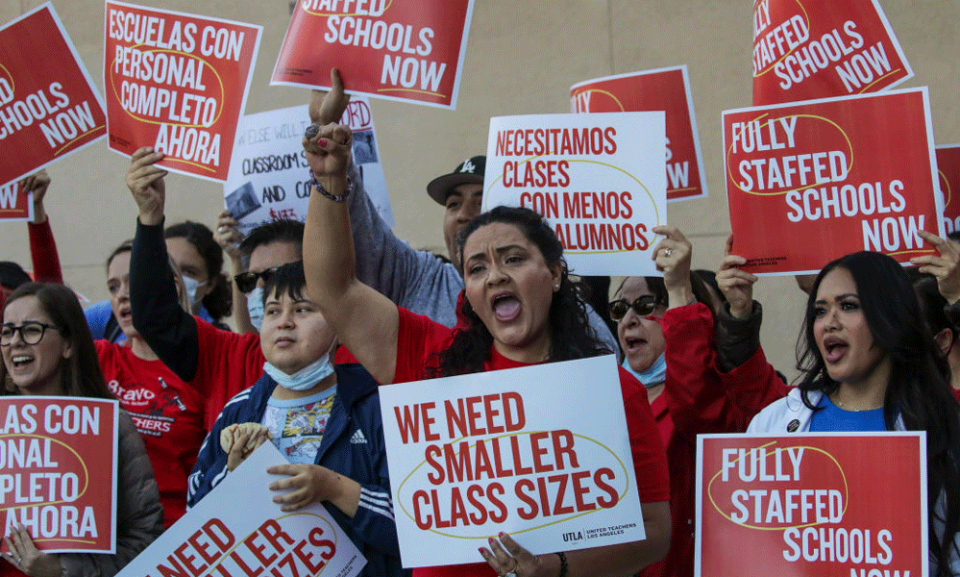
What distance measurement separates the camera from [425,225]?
7.58 m

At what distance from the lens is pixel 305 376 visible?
3.44 m

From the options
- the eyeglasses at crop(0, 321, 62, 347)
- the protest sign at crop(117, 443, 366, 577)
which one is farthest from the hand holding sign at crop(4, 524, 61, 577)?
the eyeglasses at crop(0, 321, 62, 347)

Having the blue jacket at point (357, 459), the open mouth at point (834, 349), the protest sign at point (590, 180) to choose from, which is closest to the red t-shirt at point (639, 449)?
the blue jacket at point (357, 459)

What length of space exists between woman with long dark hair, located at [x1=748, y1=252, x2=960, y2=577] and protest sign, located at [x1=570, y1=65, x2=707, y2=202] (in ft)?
4.41

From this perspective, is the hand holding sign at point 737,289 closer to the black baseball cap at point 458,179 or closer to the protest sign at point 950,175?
the protest sign at point 950,175

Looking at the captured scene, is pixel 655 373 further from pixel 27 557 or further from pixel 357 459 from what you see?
pixel 27 557

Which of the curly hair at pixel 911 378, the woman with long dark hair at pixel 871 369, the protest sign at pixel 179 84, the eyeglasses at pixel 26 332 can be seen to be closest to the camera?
the curly hair at pixel 911 378

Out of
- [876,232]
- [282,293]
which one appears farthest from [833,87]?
[282,293]

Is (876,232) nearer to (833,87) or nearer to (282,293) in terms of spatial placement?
(833,87)

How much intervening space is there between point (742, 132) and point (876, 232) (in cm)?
54

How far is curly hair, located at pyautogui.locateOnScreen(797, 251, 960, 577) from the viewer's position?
2854 mm

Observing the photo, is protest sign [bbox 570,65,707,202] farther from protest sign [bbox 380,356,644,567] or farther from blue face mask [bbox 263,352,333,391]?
protest sign [bbox 380,356,644,567]

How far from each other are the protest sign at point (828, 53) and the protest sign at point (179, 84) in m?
1.91

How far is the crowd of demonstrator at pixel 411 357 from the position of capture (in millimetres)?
3039
